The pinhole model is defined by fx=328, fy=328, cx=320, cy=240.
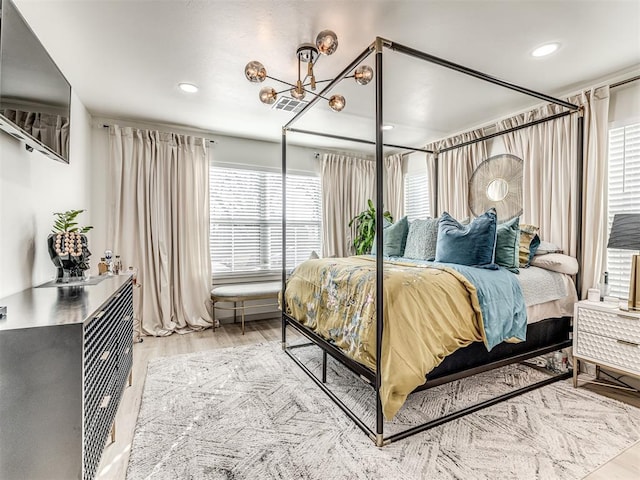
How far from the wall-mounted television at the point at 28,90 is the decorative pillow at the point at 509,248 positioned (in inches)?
125

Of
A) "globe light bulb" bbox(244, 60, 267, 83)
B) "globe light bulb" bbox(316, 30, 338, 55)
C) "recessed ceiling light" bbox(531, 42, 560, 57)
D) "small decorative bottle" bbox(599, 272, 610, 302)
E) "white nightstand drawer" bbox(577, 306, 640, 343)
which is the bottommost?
"white nightstand drawer" bbox(577, 306, 640, 343)

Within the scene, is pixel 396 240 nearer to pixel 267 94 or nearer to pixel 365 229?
pixel 365 229

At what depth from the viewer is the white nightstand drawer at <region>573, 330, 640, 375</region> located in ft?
7.00

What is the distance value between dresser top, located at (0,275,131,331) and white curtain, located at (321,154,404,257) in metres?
3.19

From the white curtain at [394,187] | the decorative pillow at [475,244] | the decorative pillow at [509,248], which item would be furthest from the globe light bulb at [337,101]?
the white curtain at [394,187]

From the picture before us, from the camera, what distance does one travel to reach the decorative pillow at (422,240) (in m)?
3.15

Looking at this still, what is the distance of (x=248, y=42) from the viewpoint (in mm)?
2221

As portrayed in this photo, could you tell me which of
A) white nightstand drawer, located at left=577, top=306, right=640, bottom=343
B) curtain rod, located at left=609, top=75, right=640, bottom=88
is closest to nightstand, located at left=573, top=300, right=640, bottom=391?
white nightstand drawer, located at left=577, top=306, right=640, bottom=343

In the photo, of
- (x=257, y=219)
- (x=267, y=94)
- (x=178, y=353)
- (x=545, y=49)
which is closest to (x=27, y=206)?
(x=267, y=94)

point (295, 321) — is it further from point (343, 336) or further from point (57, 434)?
point (57, 434)

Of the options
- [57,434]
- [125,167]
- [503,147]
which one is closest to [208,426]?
[57,434]

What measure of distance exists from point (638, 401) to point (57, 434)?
11.0 ft

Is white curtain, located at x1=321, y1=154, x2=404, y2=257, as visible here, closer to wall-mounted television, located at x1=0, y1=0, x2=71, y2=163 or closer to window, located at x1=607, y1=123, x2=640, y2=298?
window, located at x1=607, y1=123, x2=640, y2=298

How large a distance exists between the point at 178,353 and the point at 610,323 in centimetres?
359
